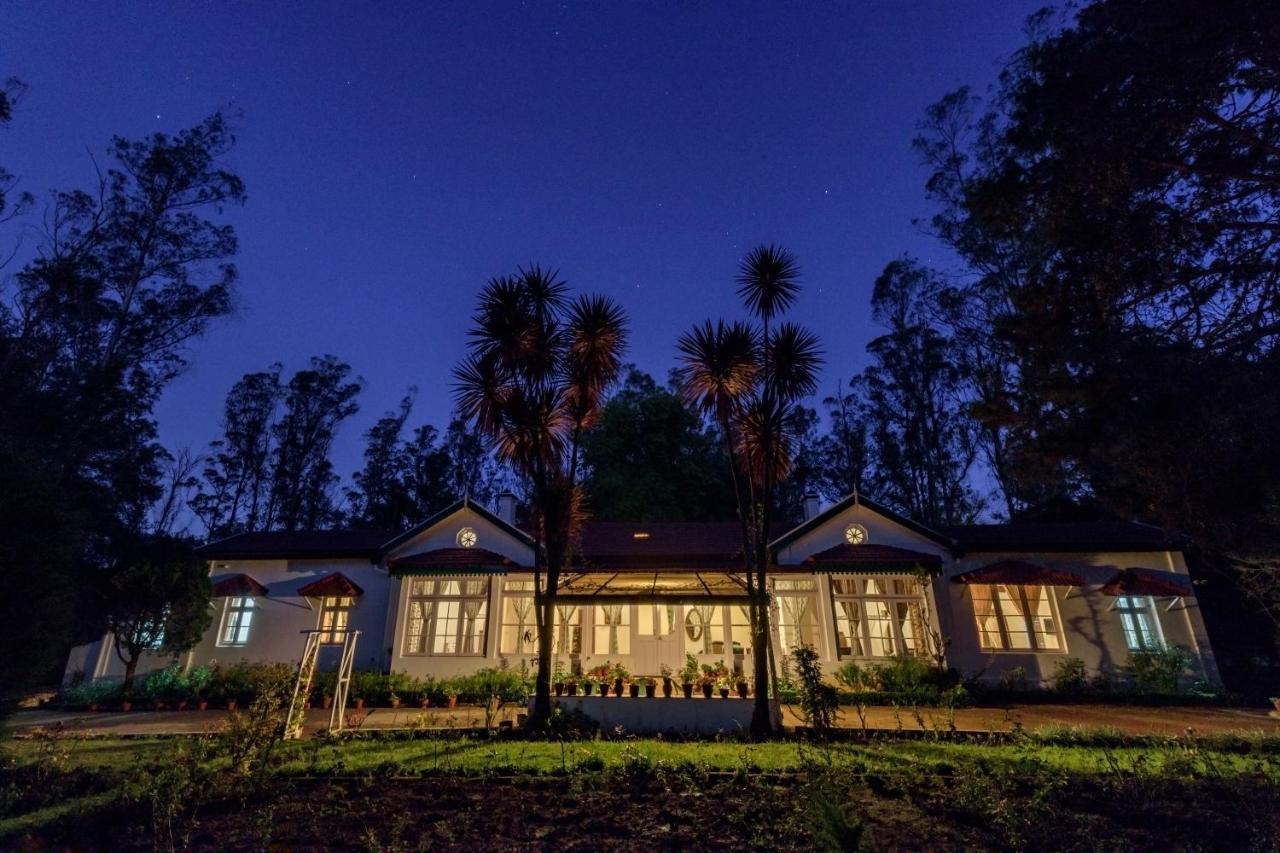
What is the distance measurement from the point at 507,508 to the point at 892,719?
41.9 feet

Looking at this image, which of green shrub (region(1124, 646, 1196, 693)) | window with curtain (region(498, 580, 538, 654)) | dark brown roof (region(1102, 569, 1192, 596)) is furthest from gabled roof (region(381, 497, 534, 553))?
green shrub (region(1124, 646, 1196, 693))

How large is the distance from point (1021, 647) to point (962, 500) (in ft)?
60.2

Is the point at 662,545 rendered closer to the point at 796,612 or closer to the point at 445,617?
the point at 796,612

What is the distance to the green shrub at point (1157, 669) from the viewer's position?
552 inches

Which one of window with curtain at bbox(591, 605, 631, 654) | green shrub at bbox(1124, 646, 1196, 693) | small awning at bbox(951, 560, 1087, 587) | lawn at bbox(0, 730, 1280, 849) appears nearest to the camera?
lawn at bbox(0, 730, 1280, 849)

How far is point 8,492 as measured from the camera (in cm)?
661

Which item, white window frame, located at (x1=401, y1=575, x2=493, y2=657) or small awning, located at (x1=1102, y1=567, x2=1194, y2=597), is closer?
small awning, located at (x1=1102, y1=567, x2=1194, y2=597)

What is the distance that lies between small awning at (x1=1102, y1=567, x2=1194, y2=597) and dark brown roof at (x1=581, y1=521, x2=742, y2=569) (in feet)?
33.0

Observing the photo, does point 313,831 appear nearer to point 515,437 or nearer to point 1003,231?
point 515,437

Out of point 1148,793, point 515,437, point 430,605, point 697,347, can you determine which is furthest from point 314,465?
point 1148,793

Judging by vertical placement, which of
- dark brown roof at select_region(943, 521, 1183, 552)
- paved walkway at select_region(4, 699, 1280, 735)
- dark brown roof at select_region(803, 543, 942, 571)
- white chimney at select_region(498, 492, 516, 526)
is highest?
white chimney at select_region(498, 492, 516, 526)

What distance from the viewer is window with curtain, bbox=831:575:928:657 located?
15234 mm

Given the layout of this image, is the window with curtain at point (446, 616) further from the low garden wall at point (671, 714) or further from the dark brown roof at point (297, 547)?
the low garden wall at point (671, 714)

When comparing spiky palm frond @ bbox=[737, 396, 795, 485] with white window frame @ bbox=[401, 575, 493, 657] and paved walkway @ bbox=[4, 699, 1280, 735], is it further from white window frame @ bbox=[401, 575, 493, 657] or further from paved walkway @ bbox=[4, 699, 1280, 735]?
white window frame @ bbox=[401, 575, 493, 657]
